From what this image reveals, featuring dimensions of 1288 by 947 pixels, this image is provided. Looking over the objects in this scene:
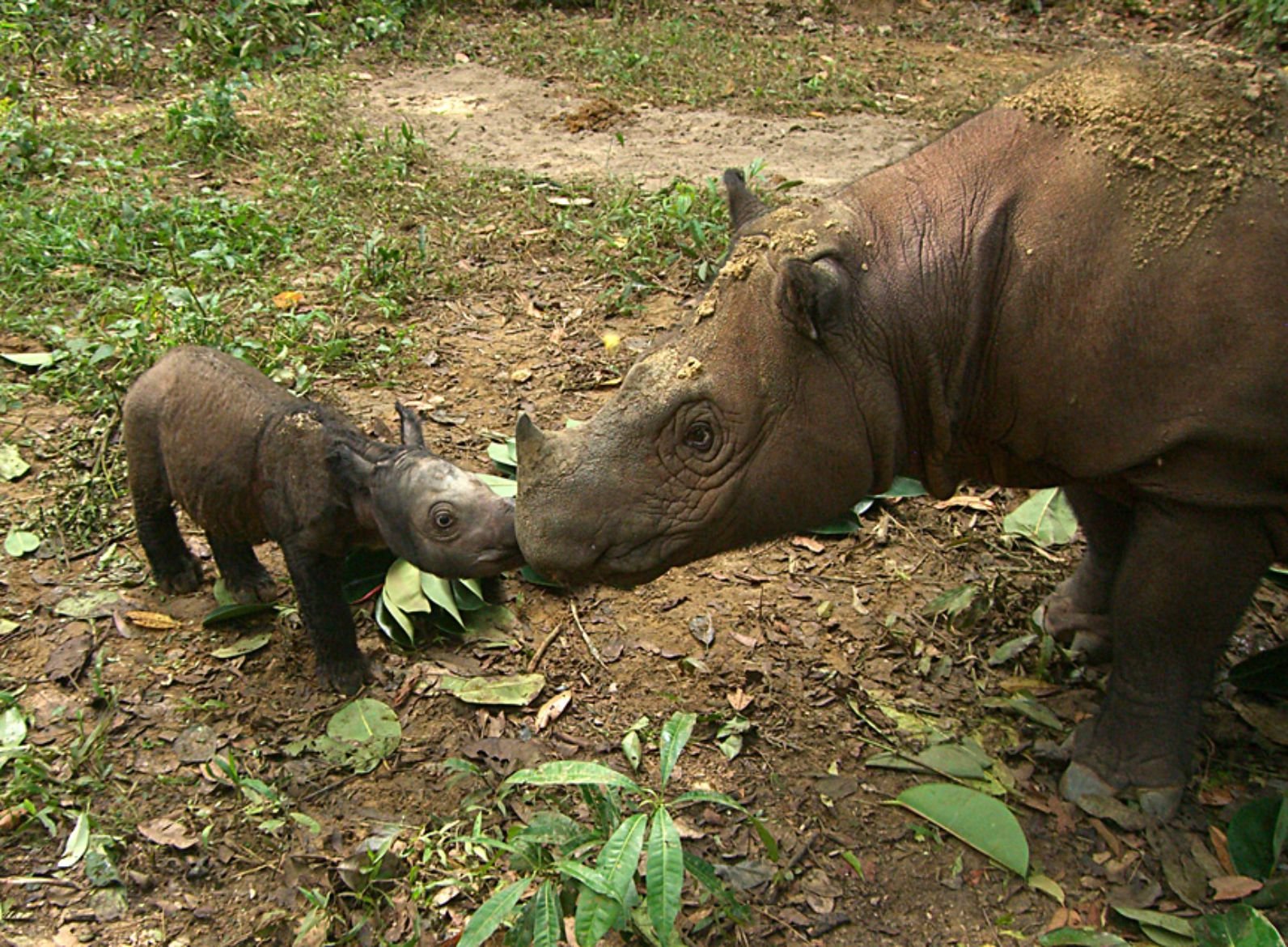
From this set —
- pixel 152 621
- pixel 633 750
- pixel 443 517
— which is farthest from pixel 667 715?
pixel 152 621

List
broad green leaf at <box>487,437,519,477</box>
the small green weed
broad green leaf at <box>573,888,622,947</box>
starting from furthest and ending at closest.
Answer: the small green weed < broad green leaf at <box>487,437,519,477</box> < broad green leaf at <box>573,888,622,947</box>

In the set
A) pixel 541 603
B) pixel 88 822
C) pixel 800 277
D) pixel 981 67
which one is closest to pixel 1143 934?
pixel 800 277

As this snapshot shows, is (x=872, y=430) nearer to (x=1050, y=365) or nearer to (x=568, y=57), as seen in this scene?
(x=1050, y=365)

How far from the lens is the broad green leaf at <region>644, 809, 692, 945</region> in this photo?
3387 mm

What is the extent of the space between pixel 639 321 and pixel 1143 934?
451cm

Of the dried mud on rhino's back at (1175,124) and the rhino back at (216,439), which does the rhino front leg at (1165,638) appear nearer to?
the dried mud on rhino's back at (1175,124)

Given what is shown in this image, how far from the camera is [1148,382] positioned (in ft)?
12.7

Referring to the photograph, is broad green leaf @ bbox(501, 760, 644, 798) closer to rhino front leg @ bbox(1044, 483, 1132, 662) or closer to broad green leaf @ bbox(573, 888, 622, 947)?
broad green leaf @ bbox(573, 888, 622, 947)

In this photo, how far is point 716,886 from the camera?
3684mm

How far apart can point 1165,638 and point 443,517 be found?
2.72 m

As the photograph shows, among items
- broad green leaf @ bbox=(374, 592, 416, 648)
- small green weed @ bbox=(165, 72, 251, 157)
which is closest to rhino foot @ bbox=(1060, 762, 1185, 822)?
broad green leaf @ bbox=(374, 592, 416, 648)

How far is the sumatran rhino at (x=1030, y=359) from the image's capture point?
3.82 m

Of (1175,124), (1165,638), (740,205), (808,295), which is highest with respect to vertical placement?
(1175,124)

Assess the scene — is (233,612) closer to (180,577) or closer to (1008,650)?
(180,577)
